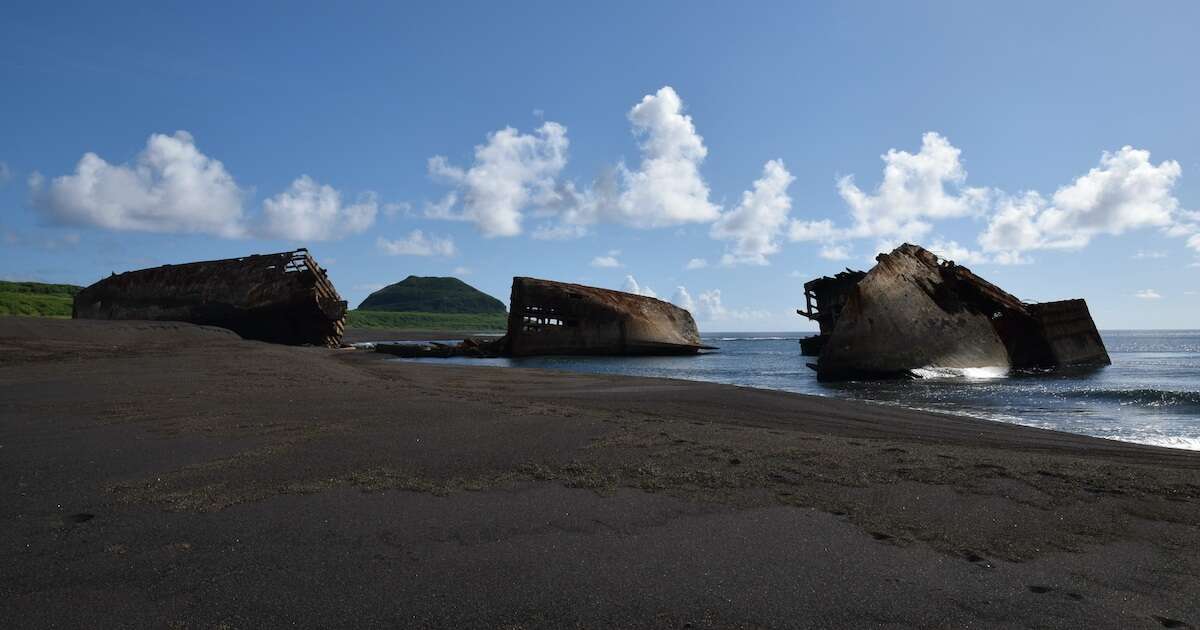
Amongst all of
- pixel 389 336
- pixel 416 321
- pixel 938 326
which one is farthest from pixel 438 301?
pixel 938 326

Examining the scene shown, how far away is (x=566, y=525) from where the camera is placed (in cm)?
279

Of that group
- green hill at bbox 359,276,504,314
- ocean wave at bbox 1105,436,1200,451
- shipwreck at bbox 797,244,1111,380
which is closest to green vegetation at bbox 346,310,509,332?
green hill at bbox 359,276,504,314

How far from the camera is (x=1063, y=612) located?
2006mm

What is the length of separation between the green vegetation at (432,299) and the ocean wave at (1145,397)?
5624 inches

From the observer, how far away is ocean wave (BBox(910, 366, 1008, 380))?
14814 mm

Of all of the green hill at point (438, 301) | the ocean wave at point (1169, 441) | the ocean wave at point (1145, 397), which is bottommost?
the ocean wave at point (1169, 441)

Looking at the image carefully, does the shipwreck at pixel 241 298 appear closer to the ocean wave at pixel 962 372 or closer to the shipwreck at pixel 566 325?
the shipwreck at pixel 566 325

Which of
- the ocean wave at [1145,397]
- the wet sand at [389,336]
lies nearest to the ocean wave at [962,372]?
the ocean wave at [1145,397]

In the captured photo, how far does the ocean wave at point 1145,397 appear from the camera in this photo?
973cm

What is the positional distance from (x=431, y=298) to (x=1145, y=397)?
160164 millimetres

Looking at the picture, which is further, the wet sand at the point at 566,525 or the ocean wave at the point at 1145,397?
the ocean wave at the point at 1145,397

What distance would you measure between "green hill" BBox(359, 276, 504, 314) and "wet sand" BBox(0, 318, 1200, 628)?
498ft

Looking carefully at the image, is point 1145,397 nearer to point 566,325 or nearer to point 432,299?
point 566,325

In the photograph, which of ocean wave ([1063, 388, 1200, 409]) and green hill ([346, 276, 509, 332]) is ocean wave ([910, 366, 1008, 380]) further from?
green hill ([346, 276, 509, 332])
